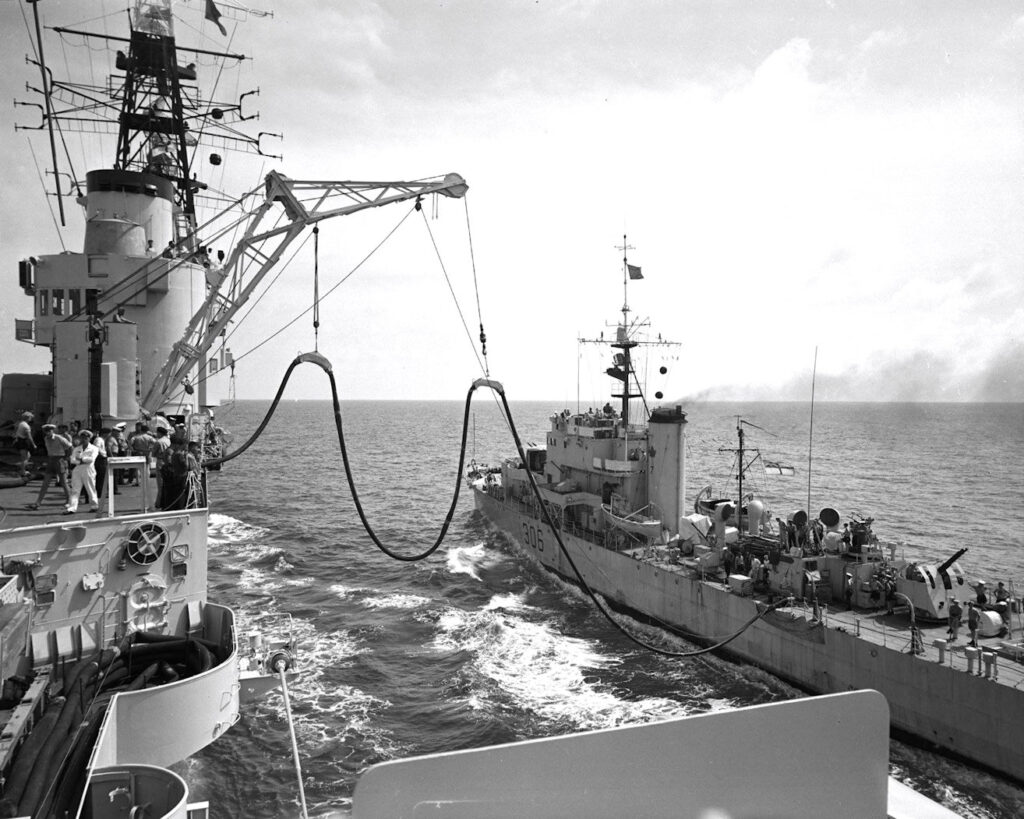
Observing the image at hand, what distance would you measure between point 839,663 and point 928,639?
201 cm

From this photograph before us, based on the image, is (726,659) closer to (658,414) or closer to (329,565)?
(658,414)

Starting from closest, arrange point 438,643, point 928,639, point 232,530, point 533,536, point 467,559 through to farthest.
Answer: point 928,639 → point 438,643 → point 533,536 → point 467,559 → point 232,530

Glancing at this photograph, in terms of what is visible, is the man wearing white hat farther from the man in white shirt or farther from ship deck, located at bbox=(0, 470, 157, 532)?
the man in white shirt

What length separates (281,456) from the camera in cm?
7481

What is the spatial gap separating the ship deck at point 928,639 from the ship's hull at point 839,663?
0.19 meters

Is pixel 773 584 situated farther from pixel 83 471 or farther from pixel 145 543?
pixel 83 471

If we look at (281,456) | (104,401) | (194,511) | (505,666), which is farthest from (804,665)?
(281,456)

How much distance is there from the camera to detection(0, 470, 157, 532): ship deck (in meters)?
11.7

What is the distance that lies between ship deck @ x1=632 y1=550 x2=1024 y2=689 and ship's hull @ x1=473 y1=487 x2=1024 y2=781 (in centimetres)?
19

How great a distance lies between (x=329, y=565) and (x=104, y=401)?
45.3ft

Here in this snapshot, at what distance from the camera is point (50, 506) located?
43.1 feet

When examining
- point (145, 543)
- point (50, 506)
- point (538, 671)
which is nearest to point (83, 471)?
point (50, 506)

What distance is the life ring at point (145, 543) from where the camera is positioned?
11.5 m

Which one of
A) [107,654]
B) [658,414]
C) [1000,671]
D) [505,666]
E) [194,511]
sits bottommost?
[505,666]
